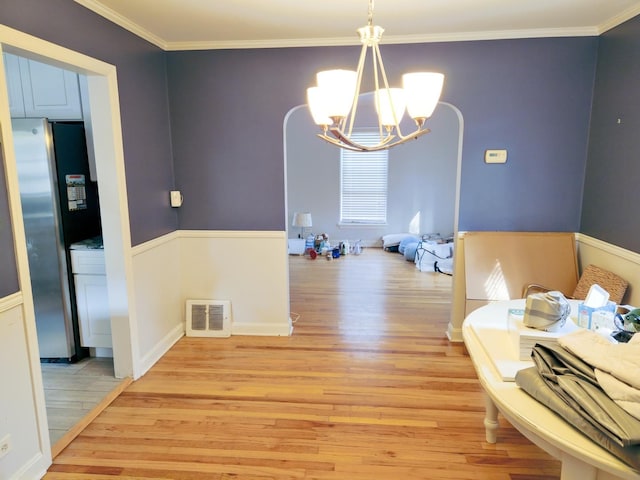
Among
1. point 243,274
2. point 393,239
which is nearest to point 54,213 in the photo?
point 243,274

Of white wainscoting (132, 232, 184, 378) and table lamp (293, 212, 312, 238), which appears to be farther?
table lamp (293, 212, 312, 238)

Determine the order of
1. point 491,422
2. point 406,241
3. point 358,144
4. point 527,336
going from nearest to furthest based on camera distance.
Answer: point 527,336, point 358,144, point 491,422, point 406,241

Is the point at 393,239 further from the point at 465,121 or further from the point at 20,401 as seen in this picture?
the point at 20,401

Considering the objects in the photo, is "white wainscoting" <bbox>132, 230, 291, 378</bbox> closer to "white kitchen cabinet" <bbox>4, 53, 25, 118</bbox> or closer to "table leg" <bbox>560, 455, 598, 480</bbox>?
"white kitchen cabinet" <bbox>4, 53, 25, 118</bbox>

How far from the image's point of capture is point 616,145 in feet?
9.39

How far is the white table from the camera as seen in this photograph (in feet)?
3.24

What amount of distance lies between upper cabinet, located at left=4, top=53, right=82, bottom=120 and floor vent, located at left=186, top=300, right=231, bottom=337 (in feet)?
5.90

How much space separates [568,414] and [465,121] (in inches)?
105

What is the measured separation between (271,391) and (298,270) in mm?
3327

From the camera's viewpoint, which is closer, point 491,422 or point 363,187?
point 491,422

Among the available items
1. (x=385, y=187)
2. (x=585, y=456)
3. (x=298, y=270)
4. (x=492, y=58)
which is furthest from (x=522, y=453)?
(x=385, y=187)

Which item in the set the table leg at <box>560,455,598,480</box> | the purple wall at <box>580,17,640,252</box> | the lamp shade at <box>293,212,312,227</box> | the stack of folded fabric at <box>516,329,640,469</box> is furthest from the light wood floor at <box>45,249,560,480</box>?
the lamp shade at <box>293,212,312,227</box>

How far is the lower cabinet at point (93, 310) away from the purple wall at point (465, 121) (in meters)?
0.89

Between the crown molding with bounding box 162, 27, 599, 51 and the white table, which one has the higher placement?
the crown molding with bounding box 162, 27, 599, 51
